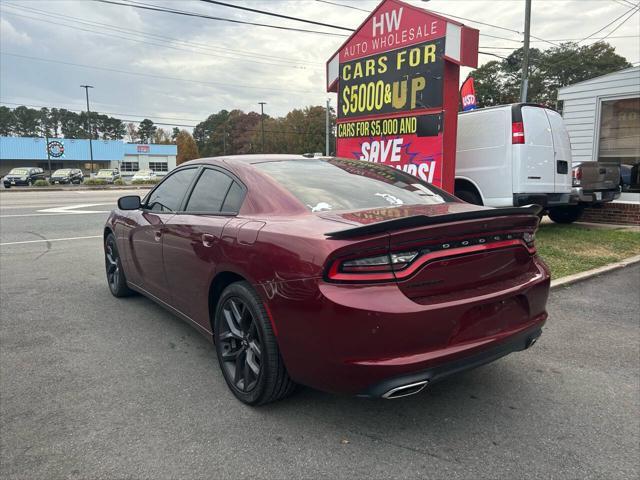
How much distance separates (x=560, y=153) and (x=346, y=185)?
6.38 metres

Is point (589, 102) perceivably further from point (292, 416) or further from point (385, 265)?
point (292, 416)

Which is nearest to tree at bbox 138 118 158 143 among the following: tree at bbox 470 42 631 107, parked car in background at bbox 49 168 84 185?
parked car in background at bbox 49 168 84 185

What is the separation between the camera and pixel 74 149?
220ft

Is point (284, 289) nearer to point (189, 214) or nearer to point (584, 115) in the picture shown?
point (189, 214)

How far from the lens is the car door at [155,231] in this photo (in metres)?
3.91

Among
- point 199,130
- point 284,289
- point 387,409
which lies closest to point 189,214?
point 284,289

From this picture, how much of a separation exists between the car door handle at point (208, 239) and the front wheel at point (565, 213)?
30.3 ft

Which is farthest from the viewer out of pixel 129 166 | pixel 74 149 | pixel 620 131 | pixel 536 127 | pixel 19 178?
pixel 129 166

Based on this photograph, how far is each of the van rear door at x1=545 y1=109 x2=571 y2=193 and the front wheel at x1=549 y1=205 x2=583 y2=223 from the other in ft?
7.16

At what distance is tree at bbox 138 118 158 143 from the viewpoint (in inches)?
4528

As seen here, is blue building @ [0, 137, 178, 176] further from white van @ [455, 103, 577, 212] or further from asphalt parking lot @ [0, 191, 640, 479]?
asphalt parking lot @ [0, 191, 640, 479]

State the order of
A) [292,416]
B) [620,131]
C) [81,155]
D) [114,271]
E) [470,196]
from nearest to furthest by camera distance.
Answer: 1. [292,416]
2. [114,271]
3. [470,196]
4. [620,131]
5. [81,155]

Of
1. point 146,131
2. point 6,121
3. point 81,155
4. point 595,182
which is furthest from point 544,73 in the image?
point 6,121

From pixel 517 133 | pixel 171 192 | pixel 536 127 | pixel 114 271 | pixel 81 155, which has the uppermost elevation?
pixel 81 155
